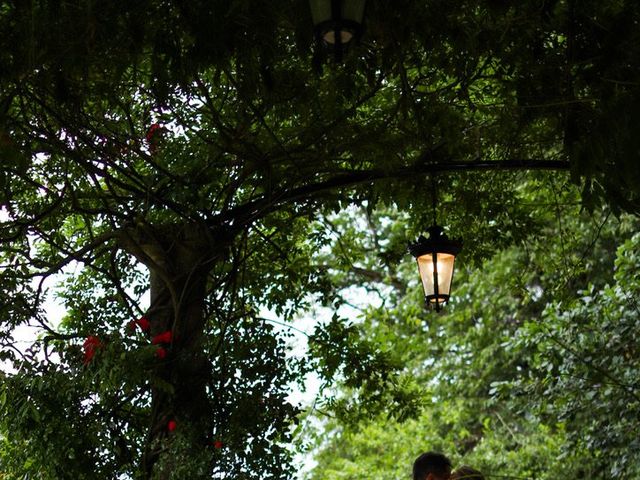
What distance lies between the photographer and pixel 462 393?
46.4ft

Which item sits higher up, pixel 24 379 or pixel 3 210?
pixel 3 210

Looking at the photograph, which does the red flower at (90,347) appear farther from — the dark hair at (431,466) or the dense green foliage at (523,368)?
the dense green foliage at (523,368)

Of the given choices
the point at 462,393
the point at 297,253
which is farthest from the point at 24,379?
the point at 462,393

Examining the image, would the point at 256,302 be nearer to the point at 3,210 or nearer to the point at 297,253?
the point at 297,253

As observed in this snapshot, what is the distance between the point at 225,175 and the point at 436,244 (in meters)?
1.30

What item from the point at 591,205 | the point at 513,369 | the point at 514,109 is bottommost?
the point at 591,205

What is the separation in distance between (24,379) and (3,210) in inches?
51.4

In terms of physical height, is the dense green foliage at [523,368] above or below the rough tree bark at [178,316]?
above

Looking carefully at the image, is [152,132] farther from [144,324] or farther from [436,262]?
[436,262]

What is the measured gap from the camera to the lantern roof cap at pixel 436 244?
5414 mm

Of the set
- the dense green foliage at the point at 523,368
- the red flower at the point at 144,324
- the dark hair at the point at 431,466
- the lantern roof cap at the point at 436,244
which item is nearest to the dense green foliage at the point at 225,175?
the red flower at the point at 144,324

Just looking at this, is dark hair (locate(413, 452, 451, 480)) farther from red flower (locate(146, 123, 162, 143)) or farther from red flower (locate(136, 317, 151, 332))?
red flower (locate(146, 123, 162, 143))

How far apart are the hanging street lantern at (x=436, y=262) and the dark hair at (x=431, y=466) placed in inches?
44.6

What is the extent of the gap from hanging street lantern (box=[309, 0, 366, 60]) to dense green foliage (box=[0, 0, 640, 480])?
2.47ft
